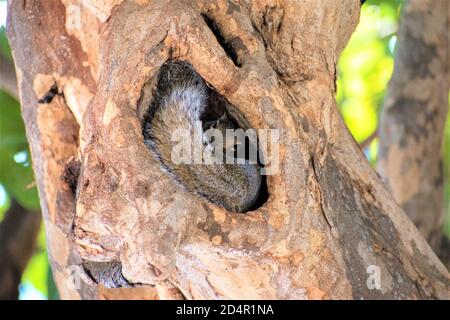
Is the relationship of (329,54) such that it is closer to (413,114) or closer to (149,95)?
(149,95)

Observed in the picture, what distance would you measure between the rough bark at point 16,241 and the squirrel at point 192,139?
1866mm

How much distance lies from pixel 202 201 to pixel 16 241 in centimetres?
206

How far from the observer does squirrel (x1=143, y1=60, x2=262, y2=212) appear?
55.4 inches

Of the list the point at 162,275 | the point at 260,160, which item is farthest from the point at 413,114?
the point at 162,275

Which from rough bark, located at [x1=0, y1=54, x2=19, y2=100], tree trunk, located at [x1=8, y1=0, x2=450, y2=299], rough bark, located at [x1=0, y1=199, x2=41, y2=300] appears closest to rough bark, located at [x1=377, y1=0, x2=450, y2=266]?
tree trunk, located at [x1=8, y1=0, x2=450, y2=299]

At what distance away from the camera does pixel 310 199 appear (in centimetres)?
143

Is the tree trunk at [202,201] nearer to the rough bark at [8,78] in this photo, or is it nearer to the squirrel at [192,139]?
the squirrel at [192,139]

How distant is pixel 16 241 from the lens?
10.4 ft

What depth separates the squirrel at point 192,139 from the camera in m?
1.41

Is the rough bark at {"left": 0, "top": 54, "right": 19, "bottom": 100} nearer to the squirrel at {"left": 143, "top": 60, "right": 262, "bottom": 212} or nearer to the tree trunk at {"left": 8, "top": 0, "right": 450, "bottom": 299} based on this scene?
the tree trunk at {"left": 8, "top": 0, "right": 450, "bottom": 299}

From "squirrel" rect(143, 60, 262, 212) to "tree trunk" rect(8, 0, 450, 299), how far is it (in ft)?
0.17

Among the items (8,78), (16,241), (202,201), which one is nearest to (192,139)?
(202,201)

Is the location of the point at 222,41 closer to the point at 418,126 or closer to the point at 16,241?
the point at 418,126

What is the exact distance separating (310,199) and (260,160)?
13 centimetres
